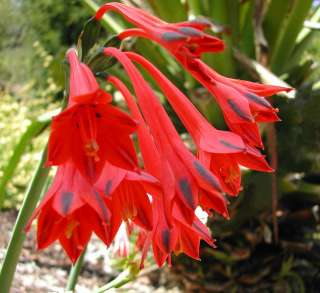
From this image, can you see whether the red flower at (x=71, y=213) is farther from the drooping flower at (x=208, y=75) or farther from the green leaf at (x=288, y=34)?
the green leaf at (x=288, y=34)

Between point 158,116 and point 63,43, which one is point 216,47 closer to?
point 158,116

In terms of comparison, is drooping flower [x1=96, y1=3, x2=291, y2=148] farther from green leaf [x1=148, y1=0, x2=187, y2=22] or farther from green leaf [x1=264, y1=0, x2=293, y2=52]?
green leaf [x1=264, y1=0, x2=293, y2=52]

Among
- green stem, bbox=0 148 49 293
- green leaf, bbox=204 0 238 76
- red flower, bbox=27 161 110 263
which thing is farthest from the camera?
green leaf, bbox=204 0 238 76

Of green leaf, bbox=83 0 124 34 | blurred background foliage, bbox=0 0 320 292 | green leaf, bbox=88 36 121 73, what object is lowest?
blurred background foliage, bbox=0 0 320 292

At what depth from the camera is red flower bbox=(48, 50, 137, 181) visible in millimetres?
795

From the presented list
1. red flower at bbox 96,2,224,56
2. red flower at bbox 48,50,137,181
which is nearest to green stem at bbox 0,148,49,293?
red flower at bbox 48,50,137,181

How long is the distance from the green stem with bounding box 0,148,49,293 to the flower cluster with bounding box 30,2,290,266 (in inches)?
11.2

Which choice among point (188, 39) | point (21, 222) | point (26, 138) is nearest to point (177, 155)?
point (188, 39)

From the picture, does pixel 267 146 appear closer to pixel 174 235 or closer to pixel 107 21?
pixel 107 21

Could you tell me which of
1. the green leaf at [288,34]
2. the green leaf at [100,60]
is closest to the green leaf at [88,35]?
the green leaf at [100,60]

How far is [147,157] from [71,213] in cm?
21

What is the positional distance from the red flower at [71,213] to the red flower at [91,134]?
0.03 m

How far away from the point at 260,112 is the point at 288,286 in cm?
219

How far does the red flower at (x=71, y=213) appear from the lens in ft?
2.58
